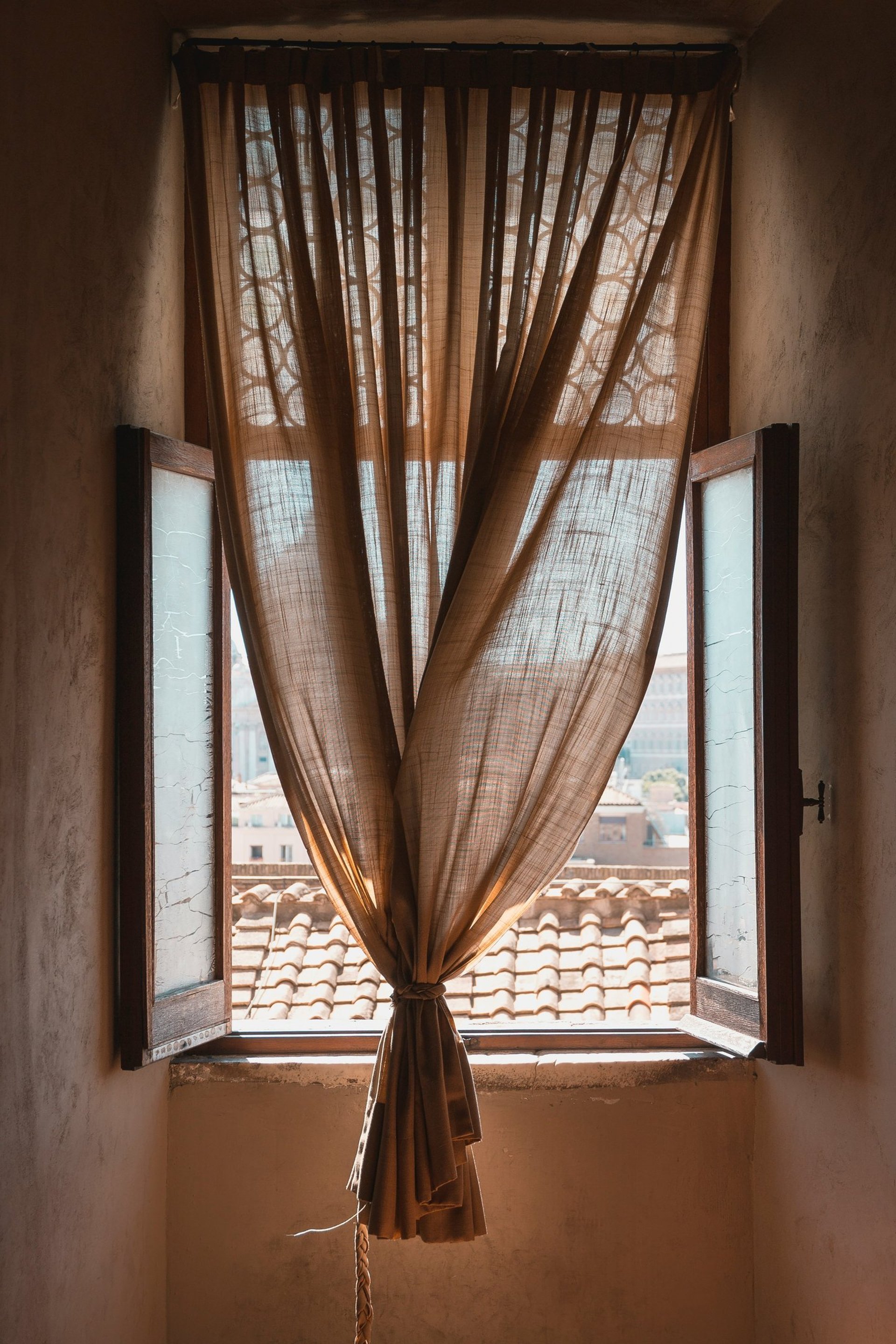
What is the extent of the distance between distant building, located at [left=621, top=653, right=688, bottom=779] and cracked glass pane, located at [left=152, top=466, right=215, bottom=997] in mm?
1202

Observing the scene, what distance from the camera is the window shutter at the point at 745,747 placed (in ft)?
6.59

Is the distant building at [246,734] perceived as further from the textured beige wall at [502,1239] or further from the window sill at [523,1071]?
the textured beige wall at [502,1239]

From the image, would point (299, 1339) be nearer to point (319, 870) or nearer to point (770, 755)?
point (319, 870)

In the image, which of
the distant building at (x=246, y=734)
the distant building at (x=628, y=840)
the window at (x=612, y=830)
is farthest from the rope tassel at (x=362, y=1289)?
the window at (x=612, y=830)

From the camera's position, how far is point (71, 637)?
5.88 feet

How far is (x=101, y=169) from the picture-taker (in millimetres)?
1877

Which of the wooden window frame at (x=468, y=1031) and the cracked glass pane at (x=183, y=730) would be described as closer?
the cracked glass pane at (x=183, y=730)

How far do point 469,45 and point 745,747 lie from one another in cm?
164

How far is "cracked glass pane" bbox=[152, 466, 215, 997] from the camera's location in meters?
2.09

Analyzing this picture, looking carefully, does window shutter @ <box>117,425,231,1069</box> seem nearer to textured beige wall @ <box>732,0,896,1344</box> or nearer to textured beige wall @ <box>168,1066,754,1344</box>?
textured beige wall @ <box>168,1066,754,1344</box>

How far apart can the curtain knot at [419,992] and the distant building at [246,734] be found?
1.12 m

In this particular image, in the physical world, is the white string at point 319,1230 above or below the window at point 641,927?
below

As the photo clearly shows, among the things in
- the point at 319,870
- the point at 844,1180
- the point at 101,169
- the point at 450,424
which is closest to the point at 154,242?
the point at 101,169

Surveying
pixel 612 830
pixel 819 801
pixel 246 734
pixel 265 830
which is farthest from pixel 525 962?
pixel 265 830
